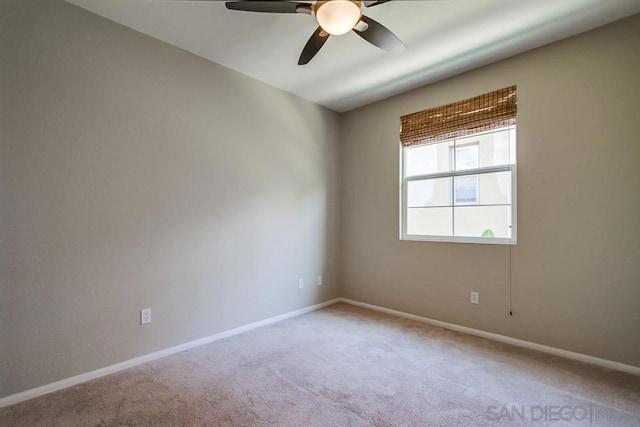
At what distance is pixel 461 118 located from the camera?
9.99ft

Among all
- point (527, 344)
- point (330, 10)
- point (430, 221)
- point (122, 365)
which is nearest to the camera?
point (330, 10)

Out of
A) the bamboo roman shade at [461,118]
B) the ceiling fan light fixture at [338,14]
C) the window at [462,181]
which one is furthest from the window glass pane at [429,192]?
the ceiling fan light fixture at [338,14]

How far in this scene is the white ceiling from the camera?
2102mm

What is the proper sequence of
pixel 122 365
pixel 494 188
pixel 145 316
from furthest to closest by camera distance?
pixel 494 188
pixel 145 316
pixel 122 365

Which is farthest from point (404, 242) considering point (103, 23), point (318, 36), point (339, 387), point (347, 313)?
point (103, 23)

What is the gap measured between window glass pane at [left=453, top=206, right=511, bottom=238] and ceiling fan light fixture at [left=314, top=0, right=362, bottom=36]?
86.6 inches

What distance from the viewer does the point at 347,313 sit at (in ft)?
11.9

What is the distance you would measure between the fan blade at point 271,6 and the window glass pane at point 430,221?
2.42m

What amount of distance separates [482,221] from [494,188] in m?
0.34

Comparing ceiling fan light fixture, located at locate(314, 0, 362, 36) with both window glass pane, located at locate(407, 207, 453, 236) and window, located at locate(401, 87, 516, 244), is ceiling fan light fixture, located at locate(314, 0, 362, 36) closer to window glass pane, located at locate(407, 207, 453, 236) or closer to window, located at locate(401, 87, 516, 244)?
window, located at locate(401, 87, 516, 244)

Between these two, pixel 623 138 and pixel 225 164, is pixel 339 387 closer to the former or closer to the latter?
pixel 225 164

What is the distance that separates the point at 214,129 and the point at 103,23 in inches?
42.1

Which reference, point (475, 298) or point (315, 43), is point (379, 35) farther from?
point (475, 298)

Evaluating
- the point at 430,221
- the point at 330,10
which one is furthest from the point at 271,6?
the point at 430,221
